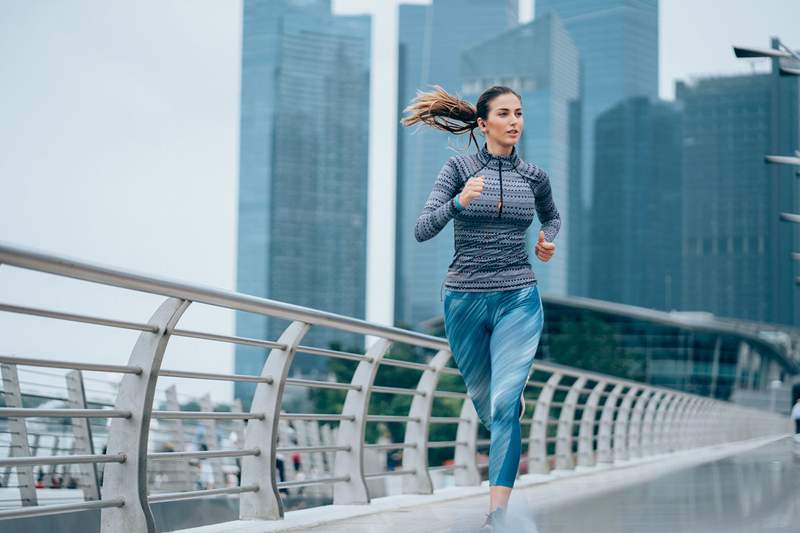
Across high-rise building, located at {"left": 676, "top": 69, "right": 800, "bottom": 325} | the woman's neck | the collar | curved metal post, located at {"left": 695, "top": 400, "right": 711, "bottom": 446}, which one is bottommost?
curved metal post, located at {"left": 695, "top": 400, "right": 711, "bottom": 446}

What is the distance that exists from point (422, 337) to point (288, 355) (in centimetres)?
205

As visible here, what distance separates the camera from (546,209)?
18.8 feet

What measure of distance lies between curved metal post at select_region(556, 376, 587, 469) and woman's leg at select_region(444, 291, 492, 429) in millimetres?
6560

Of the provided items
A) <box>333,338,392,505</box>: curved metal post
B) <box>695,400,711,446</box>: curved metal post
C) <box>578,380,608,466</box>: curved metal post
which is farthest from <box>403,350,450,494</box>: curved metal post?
<box>695,400,711,446</box>: curved metal post

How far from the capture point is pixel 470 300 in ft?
17.9

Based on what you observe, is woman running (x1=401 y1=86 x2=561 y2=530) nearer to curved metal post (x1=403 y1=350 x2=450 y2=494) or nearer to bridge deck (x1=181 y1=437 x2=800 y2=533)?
bridge deck (x1=181 y1=437 x2=800 y2=533)

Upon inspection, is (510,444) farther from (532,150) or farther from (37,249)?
(532,150)

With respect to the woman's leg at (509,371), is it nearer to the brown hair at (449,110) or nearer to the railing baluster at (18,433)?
the brown hair at (449,110)

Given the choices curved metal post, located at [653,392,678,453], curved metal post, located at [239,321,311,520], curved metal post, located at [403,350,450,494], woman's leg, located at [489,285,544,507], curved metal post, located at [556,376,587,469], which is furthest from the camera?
curved metal post, located at [653,392,678,453]

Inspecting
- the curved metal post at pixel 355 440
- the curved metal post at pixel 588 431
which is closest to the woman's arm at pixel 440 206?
the curved metal post at pixel 355 440

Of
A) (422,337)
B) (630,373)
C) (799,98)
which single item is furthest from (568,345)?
(422,337)

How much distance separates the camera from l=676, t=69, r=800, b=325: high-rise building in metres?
189

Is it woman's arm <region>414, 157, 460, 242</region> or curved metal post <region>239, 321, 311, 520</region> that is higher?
woman's arm <region>414, 157, 460, 242</region>

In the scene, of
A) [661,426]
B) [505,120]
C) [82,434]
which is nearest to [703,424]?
[661,426]
